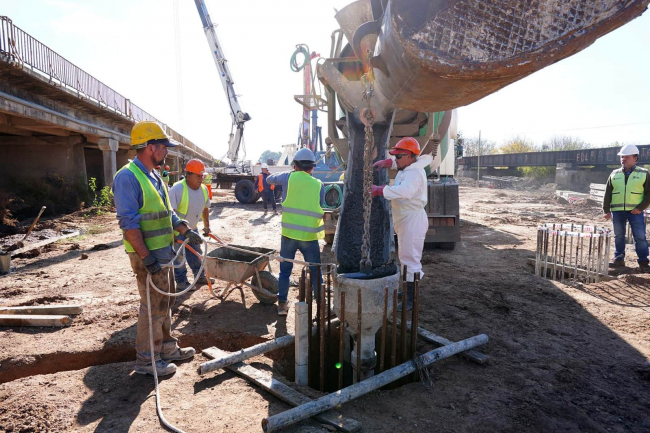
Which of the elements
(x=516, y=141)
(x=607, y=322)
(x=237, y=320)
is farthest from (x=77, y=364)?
(x=516, y=141)

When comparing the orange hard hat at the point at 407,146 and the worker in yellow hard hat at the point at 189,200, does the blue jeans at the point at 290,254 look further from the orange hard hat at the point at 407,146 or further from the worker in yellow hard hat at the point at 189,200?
the orange hard hat at the point at 407,146

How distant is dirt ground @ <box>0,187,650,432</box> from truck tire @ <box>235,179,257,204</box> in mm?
12068

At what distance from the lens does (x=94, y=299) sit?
17.1ft

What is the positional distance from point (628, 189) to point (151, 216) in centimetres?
684

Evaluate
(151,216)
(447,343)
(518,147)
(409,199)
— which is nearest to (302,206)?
(409,199)

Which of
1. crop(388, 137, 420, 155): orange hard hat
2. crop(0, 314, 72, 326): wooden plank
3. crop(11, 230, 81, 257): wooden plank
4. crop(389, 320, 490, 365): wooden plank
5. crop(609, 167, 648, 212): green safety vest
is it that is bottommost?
crop(389, 320, 490, 365): wooden plank

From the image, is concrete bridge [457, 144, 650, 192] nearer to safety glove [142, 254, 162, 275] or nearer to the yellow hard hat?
the yellow hard hat

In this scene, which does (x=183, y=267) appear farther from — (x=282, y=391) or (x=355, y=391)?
(x=355, y=391)

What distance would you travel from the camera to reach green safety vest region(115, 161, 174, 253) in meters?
3.27

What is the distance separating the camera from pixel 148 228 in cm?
331

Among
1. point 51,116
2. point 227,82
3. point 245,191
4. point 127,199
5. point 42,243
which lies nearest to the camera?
point 127,199

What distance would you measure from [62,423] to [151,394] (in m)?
0.56

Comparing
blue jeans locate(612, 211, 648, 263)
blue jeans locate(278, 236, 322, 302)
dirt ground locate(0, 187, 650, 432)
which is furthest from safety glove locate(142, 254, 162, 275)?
blue jeans locate(612, 211, 648, 263)

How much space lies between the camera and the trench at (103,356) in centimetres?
357
